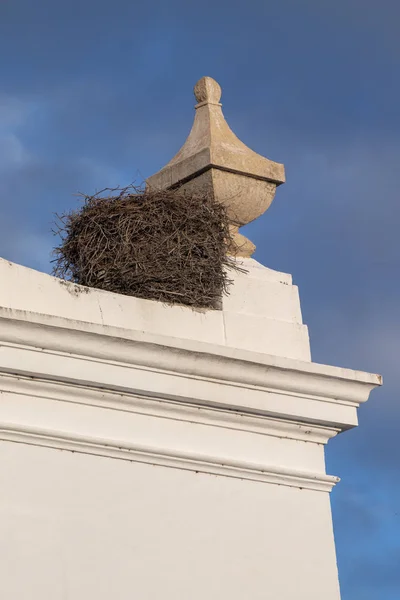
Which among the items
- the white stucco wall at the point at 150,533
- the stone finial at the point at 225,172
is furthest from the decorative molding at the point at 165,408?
the stone finial at the point at 225,172

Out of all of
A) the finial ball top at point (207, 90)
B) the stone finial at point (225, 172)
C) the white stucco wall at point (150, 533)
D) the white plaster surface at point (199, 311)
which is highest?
the finial ball top at point (207, 90)

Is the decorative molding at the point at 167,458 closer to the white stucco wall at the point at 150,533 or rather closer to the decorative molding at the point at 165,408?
the white stucco wall at the point at 150,533

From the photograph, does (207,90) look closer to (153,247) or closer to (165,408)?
(153,247)

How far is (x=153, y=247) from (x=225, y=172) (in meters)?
0.79

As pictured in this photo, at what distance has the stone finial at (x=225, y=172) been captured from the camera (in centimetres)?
745

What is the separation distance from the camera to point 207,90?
7.89 m

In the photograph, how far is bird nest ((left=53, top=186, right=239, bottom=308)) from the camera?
6875mm

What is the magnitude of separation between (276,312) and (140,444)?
1405 millimetres

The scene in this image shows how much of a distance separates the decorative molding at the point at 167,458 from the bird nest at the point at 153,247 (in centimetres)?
95

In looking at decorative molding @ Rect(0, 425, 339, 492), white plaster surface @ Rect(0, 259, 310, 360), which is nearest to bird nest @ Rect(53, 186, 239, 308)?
white plaster surface @ Rect(0, 259, 310, 360)

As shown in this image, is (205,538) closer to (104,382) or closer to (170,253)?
(104,382)

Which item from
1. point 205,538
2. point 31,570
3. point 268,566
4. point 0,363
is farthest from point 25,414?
point 268,566

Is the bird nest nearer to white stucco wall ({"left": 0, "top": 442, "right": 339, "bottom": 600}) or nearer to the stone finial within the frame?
the stone finial

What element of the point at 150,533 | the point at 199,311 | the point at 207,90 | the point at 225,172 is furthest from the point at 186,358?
the point at 207,90
